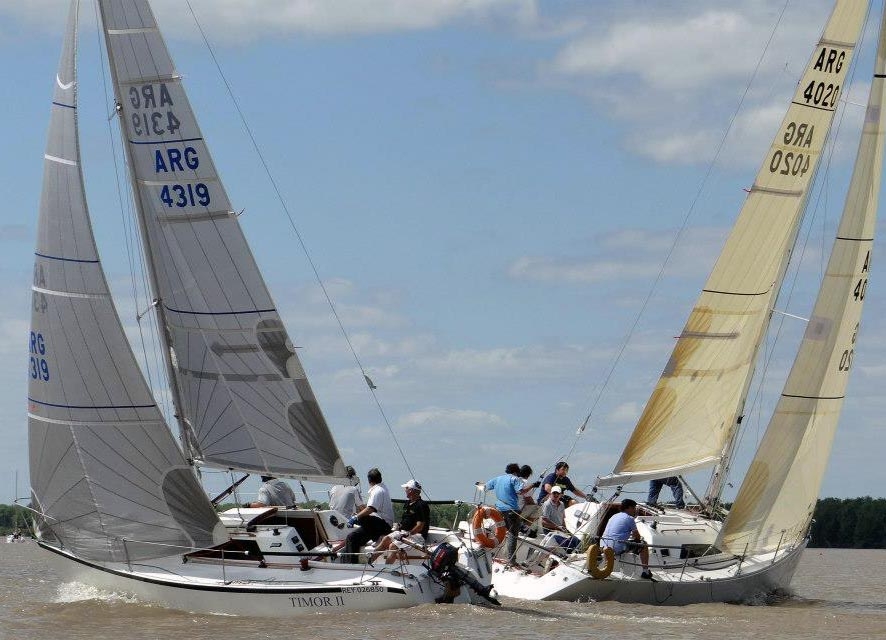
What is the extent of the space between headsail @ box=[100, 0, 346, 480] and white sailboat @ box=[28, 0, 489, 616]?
0.06 ft

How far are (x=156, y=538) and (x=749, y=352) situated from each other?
10.1 m

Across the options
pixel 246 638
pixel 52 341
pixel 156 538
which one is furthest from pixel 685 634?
pixel 52 341

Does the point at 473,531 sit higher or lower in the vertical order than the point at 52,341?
lower

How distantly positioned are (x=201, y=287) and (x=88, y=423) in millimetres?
2580

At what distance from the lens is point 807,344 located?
23.0 metres

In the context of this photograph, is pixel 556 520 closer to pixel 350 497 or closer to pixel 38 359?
pixel 350 497

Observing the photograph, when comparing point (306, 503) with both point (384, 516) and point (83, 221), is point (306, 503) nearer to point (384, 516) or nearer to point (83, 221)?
point (384, 516)

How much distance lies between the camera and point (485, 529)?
798 inches

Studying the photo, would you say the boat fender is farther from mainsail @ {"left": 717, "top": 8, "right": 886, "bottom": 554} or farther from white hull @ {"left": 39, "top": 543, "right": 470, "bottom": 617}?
mainsail @ {"left": 717, "top": 8, "right": 886, "bottom": 554}

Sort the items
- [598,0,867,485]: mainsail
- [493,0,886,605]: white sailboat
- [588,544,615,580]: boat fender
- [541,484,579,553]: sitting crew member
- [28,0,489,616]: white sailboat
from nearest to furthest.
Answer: [28,0,489,616]: white sailboat, [588,544,615,580]: boat fender, [541,484,579,553]: sitting crew member, [493,0,886,605]: white sailboat, [598,0,867,485]: mainsail

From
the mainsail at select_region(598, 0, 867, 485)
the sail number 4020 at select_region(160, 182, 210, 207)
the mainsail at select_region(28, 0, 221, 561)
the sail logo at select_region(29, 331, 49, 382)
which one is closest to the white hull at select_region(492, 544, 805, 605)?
the mainsail at select_region(598, 0, 867, 485)

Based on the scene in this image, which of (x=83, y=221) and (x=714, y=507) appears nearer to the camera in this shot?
(x=83, y=221)

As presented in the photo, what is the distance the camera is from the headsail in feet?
67.4

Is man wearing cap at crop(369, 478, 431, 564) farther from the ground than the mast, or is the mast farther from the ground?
the mast
